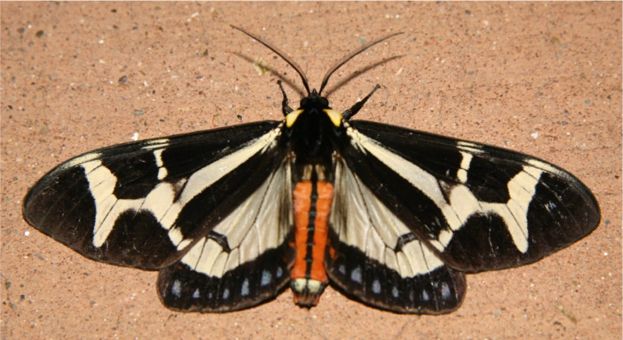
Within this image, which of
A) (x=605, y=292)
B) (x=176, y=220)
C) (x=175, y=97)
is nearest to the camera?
(x=176, y=220)

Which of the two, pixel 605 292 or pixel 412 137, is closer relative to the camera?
pixel 412 137

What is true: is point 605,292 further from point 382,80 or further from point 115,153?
point 115,153

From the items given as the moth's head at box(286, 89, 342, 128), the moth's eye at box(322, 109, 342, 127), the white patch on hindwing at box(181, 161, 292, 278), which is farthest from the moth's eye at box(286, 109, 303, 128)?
the white patch on hindwing at box(181, 161, 292, 278)

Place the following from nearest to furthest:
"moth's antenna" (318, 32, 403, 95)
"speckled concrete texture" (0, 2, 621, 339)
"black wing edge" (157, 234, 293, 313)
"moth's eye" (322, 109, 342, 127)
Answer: "black wing edge" (157, 234, 293, 313) → "moth's eye" (322, 109, 342, 127) → "speckled concrete texture" (0, 2, 621, 339) → "moth's antenna" (318, 32, 403, 95)

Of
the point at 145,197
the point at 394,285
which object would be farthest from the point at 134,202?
the point at 394,285

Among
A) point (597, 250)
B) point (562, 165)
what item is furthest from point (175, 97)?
point (597, 250)

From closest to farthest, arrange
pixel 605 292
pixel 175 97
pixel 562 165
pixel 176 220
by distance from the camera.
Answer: pixel 176 220, pixel 605 292, pixel 562 165, pixel 175 97

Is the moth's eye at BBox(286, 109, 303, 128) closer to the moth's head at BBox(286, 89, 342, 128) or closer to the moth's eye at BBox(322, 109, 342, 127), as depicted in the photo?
the moth's head at BBox(286, 89, 342, 128)
